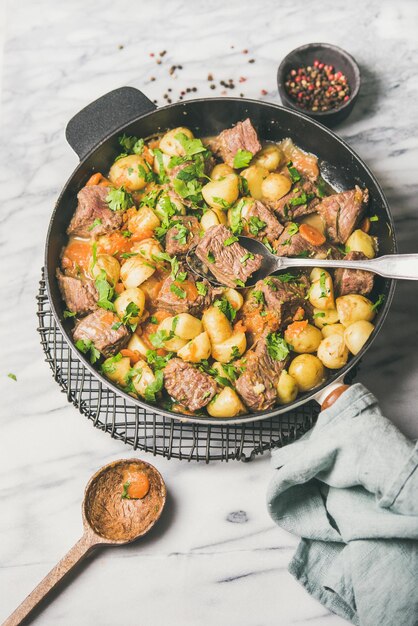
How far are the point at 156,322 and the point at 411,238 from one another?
1.41 m

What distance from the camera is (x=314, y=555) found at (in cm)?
283

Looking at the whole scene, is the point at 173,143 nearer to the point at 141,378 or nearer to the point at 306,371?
the point at 141,378

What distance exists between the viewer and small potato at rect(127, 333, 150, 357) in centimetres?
294

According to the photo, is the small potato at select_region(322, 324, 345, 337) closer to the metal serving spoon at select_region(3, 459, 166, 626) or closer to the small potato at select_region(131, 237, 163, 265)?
the small potato at select_region(131, 237, 163, 265)

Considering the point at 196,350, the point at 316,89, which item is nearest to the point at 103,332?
the point at 196,350

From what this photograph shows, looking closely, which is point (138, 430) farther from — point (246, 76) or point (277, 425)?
point (246, 76)

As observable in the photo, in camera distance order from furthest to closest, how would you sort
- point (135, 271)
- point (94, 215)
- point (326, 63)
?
point (326, 63) → point (94, 215) → point (135, 271)

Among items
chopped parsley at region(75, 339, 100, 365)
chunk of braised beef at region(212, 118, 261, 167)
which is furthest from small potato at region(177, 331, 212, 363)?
chunk of braised beef at region(212, 118, 261, 167)

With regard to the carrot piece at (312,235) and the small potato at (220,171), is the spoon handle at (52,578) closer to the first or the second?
the carrot piece at (312,235)

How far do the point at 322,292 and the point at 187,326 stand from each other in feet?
2.10

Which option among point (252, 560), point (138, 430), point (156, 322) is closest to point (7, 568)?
point (138, 430)

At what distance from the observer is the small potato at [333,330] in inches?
113

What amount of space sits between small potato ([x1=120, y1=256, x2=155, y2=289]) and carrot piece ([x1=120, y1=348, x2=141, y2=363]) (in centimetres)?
31

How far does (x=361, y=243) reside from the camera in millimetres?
3006
